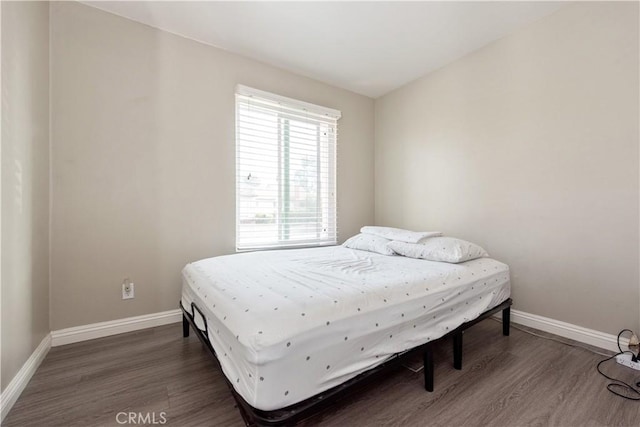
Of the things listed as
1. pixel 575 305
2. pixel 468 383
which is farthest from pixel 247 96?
pixel 575 305

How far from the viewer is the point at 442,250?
2.08 meters

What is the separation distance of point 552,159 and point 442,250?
1.14m

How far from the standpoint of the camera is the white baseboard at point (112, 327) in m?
1.96

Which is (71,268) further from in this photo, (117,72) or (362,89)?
(362,89)

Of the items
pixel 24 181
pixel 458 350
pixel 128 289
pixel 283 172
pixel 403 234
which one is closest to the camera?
pixel 24 181

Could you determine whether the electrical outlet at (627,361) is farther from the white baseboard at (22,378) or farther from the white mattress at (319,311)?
the white baseboard at (22,378)

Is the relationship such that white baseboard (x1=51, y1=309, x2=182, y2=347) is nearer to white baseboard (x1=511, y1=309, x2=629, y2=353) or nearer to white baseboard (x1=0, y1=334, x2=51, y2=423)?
white baseboard (x1=0, y1=334, x2=51, y2=423)

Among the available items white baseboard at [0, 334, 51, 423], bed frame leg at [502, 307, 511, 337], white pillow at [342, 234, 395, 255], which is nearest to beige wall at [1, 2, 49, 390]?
white baseboard at [0, 334, 51, 423]

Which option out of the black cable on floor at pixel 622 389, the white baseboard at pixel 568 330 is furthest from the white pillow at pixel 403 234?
the black cable on floor at pixel 622 389

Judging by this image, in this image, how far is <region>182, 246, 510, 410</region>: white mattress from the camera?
990 millimetres

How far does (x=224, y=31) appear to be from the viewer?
2357 mm

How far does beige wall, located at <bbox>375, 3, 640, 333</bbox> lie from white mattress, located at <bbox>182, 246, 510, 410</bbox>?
524 mm

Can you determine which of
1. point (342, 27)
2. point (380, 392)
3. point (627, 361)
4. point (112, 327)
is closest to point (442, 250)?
point (380, 392)

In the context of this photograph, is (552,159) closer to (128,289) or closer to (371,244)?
(371,244)
